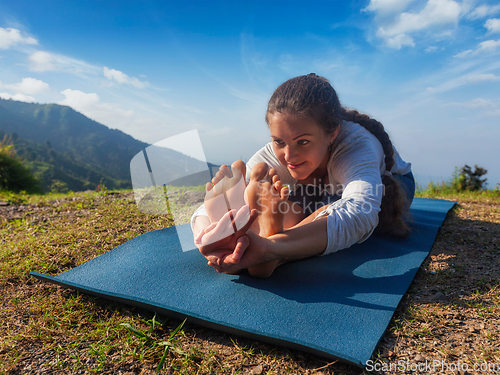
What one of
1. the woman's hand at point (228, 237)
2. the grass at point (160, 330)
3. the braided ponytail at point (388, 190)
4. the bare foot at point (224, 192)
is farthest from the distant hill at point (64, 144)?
the woman's hand at point (228, 237)

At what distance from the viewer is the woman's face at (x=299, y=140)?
1.83 m

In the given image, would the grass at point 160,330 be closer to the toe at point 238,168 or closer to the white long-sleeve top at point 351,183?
the white long-sleeve top at point 351,183

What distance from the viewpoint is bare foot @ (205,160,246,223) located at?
1.66m

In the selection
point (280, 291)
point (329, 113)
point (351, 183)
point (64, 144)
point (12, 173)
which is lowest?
point (280, 291)

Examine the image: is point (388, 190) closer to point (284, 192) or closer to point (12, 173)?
point (284, 192)

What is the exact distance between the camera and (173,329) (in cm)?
140

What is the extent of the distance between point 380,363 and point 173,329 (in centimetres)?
93

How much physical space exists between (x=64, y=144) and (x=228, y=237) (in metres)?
59.3

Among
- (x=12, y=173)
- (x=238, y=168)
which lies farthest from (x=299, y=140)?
(x=12, y=173)

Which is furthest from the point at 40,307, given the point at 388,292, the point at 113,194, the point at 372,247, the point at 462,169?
the point at 462,169

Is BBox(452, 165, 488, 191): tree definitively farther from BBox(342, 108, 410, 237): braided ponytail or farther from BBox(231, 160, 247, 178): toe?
BBox(231, 160, 247, 178): toe

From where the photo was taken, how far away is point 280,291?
62.8 inches

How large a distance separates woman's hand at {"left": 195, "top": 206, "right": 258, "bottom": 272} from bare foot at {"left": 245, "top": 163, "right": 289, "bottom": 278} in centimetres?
15

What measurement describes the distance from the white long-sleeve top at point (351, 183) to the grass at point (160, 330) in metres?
0.47
